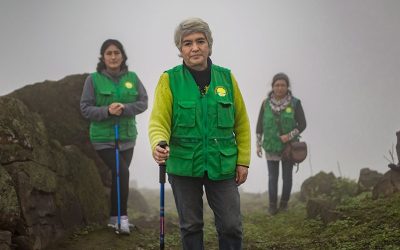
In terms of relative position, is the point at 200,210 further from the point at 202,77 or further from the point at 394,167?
the point at 394,167

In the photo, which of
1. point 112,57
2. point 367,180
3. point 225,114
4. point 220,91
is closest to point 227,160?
point 225,114

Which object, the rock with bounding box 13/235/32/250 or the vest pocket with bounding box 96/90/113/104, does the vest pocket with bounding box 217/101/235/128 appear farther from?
the vest pocket with bounding box 96/90/113/104

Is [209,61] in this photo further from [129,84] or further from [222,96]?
[129,84]

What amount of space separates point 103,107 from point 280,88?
5217 millimetres

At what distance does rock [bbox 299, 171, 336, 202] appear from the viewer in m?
13.3

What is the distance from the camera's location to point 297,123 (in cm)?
1177

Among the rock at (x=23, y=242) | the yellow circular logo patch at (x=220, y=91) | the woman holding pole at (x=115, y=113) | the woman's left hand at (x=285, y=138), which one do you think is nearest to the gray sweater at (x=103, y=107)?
the woman holding pole at (x=115, y=113)

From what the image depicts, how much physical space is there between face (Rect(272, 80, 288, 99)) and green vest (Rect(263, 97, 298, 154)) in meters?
0.34

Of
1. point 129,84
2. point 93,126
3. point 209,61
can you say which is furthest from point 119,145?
point 209,61

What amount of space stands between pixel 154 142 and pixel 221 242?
1.54m

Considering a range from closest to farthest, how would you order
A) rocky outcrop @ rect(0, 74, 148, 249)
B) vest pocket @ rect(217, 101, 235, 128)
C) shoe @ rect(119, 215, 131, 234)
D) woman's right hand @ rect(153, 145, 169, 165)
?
1. woman's right hand @ rect(153, 145, 169, 165)
2. vest pocket @ rect(217, 101, 235, 128)
3. rocky outcrop @ rect(0, 74, 148, 249)
4. shoe @ rect(119, 215, 131, 234)

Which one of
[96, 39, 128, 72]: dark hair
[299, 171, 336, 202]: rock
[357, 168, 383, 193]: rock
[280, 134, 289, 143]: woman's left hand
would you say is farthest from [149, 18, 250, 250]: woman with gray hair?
[299, 171, 336, 202]: rock

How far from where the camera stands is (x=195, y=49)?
5234mm

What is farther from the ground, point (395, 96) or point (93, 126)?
point (395, 96)
